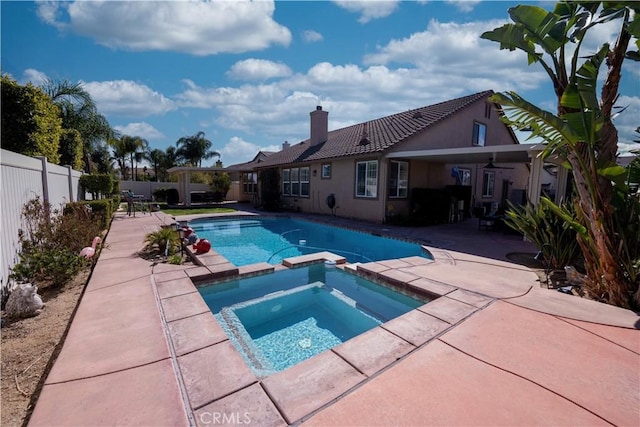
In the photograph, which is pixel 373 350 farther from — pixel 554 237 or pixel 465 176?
pixel 465 176

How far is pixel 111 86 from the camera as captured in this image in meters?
15.3

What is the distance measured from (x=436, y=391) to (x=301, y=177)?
54.9ft

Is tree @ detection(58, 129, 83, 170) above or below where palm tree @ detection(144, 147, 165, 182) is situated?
below

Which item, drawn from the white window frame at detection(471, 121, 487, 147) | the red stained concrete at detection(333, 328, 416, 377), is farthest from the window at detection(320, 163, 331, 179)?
the red stained concrete at detection(333, 328, 416, 377)

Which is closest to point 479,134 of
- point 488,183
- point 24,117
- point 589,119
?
point 488,183

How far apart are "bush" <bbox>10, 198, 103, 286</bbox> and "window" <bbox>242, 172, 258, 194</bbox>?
17.5m

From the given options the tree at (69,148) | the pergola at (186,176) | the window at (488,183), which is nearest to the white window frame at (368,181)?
the window at (488,183)

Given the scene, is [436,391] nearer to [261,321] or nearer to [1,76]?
[261,321]

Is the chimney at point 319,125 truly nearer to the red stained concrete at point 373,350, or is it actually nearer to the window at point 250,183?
the window at point 250,183

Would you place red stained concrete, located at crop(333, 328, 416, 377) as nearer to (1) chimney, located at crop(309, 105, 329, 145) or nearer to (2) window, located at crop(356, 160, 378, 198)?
(2) window, located at crop(356, 160, 378, 198)

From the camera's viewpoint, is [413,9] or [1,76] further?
[413,9]

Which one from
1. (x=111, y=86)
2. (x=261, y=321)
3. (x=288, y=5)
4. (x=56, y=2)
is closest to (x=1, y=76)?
(x=56, y=2)

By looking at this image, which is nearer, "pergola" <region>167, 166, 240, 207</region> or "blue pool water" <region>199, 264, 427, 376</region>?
"blue pool water" <region>199, 264, 427, 376</region>

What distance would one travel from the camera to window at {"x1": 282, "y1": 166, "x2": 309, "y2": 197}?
715 inches
